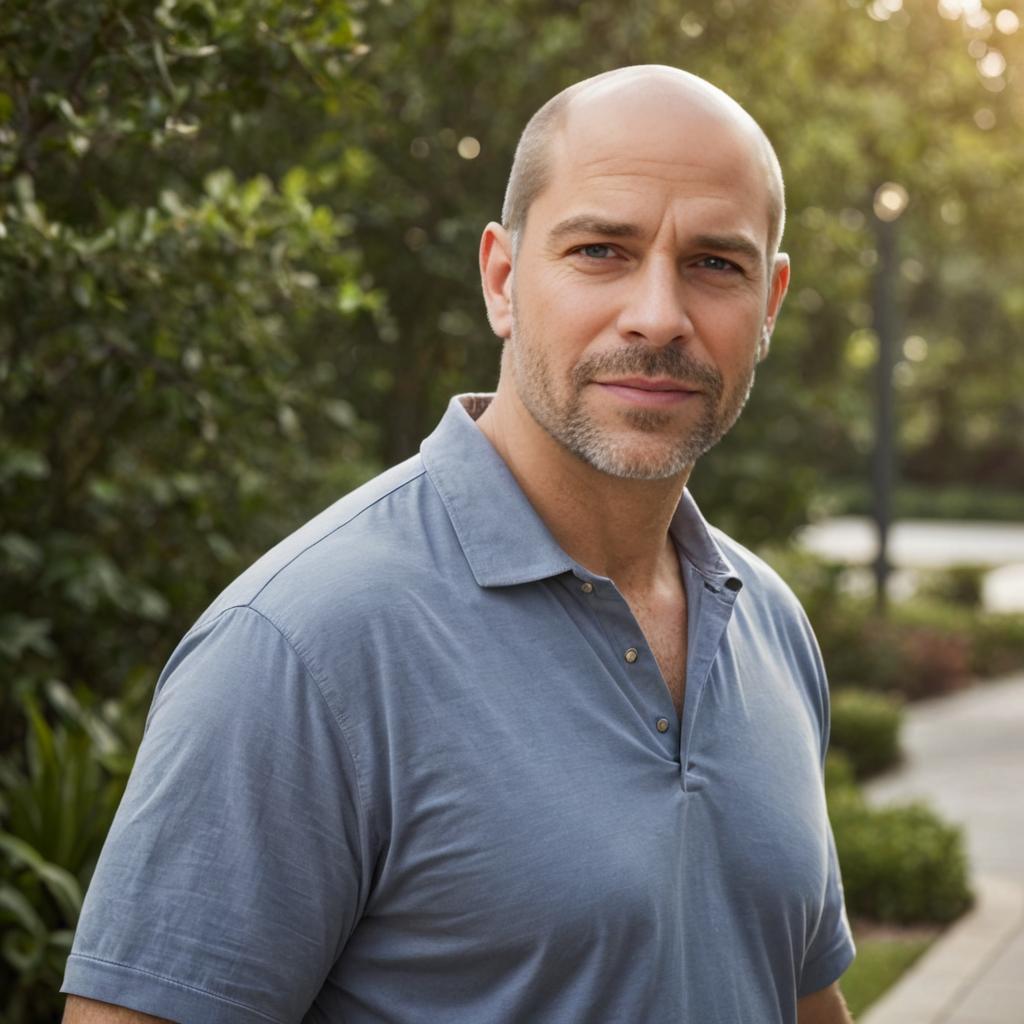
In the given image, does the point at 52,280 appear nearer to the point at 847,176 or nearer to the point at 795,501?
the point at 795,501

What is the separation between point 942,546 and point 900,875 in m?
29.9

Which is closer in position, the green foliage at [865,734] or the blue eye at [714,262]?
the blue eye at [714,262]

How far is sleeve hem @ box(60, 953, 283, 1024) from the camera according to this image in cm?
151

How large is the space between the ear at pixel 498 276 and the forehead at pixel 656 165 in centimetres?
11

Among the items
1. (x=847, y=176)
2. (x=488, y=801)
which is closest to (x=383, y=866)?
(x=488, y=801)

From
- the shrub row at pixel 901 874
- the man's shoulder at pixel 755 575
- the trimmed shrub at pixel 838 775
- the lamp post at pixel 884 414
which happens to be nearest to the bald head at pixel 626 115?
the man's shoulder at pixel 755 575

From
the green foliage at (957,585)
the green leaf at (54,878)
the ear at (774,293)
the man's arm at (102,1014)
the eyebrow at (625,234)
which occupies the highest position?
the eyebrow at (625,234)

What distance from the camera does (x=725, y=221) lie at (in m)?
1.82

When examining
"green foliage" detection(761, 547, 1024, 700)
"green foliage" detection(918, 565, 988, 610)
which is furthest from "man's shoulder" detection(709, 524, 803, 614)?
"green foliage" detection(918, 565, 988, 610)

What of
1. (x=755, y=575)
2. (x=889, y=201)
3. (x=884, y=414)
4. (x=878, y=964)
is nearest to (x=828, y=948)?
(x=755, y=575)

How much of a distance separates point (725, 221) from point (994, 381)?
120 feet

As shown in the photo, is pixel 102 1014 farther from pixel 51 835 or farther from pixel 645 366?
pixel 51 835

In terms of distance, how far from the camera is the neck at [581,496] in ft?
6.18

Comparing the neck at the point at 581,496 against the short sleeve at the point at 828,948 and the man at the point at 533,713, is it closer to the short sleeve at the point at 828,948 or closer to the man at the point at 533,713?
the man at the point at 533,713
